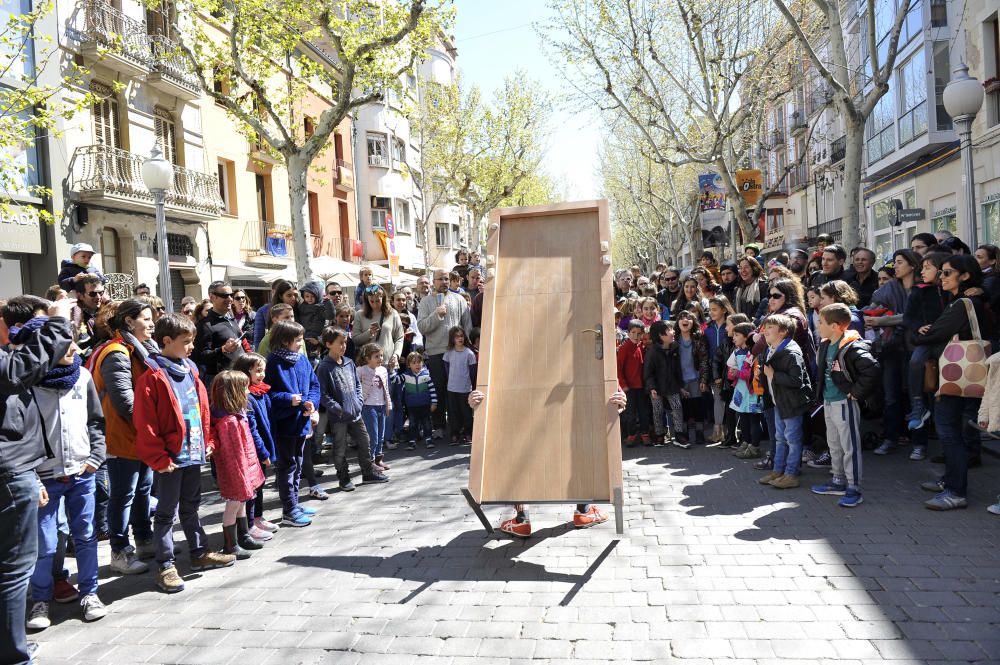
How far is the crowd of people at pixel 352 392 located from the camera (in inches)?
180

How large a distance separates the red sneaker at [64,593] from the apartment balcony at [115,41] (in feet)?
47.1

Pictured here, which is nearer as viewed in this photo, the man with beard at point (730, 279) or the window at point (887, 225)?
the man with beard at point (730, 279)

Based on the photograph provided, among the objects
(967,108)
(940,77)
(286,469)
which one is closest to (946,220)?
(940,77)

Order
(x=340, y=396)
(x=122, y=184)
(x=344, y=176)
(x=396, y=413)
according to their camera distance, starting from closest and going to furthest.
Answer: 1. (x=340, y=396)
2. (x=396, y=413)
3. (x=122, y=184)
4. (x=344, y=176)

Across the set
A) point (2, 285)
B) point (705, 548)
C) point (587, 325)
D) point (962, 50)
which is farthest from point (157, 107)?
point (962, 50)

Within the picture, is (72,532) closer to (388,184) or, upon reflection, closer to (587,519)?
(587,519)

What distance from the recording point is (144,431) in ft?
16.5

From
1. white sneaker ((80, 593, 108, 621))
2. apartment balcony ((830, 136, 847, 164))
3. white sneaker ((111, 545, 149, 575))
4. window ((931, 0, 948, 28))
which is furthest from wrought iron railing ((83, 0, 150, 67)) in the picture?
apartment balcony ((830, 136, 847, 164))

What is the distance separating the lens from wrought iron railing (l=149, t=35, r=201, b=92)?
781 inches

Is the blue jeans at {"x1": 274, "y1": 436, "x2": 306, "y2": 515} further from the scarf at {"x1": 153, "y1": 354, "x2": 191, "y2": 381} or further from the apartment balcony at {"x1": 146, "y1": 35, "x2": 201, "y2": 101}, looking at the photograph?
the apartment balcony at {"x1": 146, "y1": 35, "x2": 201, "y2": 101}

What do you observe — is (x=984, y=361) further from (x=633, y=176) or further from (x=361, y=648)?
(x=633, y=176)

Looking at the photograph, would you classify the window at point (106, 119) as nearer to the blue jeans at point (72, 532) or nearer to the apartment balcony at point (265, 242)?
the apartment balcony at point (265, 242)

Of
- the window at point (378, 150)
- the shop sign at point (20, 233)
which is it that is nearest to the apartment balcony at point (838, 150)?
the window at point (378, 150)

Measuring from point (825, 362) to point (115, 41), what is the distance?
17.1 metres
